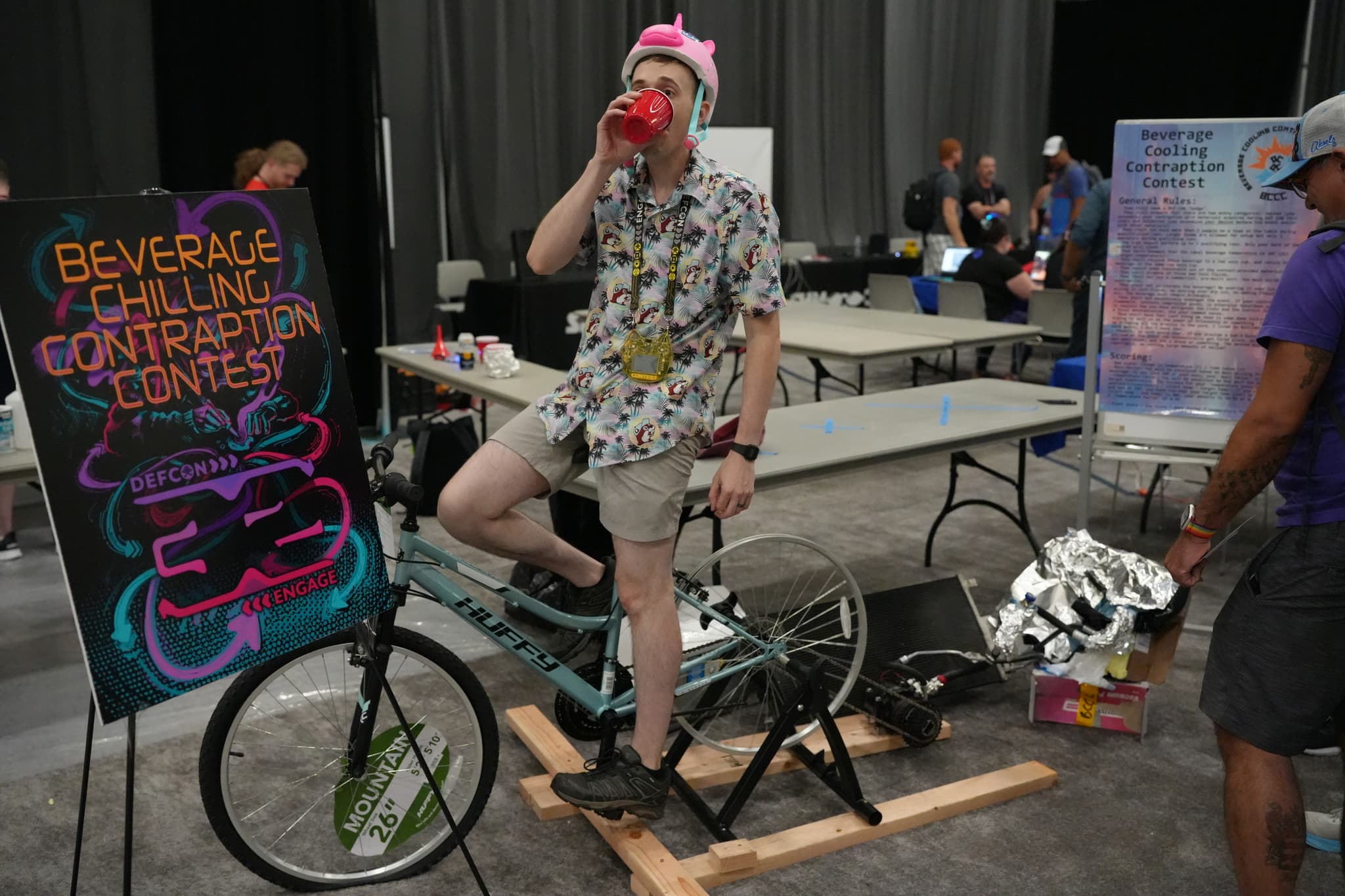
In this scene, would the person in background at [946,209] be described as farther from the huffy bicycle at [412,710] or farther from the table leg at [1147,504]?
the huffy bicycle at [412,710]

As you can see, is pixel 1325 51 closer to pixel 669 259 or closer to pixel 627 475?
pixel 669 259

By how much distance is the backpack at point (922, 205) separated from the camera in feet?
29.9

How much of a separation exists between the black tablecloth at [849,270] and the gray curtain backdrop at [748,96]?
4.76 ft

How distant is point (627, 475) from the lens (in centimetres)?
214

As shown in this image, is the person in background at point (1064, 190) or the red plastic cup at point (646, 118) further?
the person in background at point (1064, 190)

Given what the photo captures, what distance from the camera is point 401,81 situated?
7.79 meters

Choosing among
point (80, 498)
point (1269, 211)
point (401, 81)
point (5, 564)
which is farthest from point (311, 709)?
point (401, 81)

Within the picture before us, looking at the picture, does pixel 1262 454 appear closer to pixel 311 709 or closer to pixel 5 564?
pixel 311 709

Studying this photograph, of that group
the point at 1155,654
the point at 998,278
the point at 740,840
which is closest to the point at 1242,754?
the point at 1155,654

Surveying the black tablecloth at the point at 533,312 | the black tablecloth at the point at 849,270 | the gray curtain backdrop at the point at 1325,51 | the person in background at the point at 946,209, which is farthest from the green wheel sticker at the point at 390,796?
the gray curtain backdrop at the point at 1325,51

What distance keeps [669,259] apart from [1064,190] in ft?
21.1

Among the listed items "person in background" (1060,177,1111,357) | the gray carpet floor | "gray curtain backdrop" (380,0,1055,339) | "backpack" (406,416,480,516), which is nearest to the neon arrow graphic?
the gray carpet floor

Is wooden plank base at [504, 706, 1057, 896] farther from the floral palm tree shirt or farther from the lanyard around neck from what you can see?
the lanyard around neck

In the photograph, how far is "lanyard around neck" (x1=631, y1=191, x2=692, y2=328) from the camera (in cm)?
209
